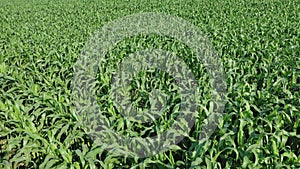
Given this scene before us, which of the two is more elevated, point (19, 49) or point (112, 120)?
point (19, 49)

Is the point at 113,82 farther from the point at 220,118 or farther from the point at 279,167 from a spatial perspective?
the point at 279,167

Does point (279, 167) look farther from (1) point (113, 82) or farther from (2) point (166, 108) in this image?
(1) point (113, 82)

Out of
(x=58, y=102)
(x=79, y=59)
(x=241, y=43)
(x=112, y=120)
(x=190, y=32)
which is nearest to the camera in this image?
(x=112, y=120)

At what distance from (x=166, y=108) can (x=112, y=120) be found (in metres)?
0.60

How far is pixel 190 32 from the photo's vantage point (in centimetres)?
848

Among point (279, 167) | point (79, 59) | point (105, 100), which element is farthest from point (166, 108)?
point (79, 59)

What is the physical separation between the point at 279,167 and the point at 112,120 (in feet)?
5.84

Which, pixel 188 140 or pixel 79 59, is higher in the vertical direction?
pixel 79 59

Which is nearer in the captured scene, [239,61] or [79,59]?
[239,61]

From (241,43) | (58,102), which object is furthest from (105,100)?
(241,43)

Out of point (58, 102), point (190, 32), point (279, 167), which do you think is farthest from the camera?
point (190, 32)

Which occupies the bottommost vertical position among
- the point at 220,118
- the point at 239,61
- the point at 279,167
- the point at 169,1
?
the point at 279,167

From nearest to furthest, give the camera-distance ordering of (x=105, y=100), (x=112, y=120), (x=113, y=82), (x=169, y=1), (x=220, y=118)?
(x=220, y=118) < (x=112, y=120) < (x=105, y=100) < (x=113, y=82) < (x=169, y=1)

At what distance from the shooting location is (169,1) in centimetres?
1933
